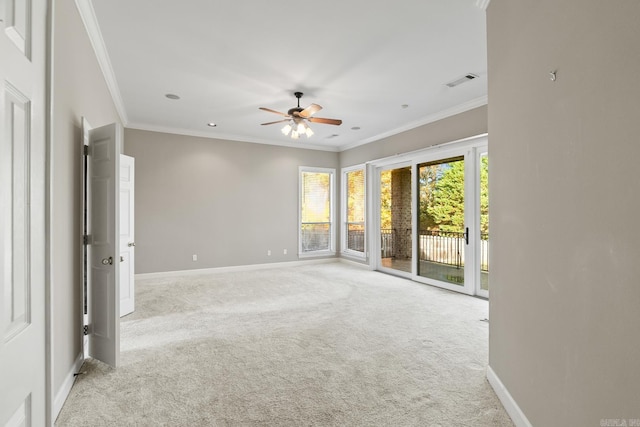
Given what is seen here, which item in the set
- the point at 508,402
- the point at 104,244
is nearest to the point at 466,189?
the point at 508,402

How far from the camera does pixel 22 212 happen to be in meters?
0.90

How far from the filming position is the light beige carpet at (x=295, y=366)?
2.00 meters

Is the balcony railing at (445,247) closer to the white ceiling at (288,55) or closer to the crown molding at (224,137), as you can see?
the white ceiling at (288,55)

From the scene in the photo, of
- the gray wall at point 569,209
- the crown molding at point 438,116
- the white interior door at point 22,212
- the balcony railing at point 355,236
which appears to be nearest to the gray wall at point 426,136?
the crown molding at point 438,116

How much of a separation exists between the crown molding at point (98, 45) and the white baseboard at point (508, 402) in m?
4.12

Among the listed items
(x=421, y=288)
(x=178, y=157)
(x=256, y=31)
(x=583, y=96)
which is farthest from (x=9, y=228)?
(x=178, y=157)

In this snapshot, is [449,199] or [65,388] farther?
[449,199]

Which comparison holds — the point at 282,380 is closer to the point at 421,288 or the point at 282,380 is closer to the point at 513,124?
the point at 513,124

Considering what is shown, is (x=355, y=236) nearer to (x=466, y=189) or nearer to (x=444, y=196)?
(x=444, y=196)

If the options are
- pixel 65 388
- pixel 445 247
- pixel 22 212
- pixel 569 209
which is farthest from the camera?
pixel 445 247

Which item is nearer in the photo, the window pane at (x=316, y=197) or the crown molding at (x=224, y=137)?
the crown molding at (x=224, y=137)

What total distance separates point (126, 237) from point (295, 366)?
2.83 m

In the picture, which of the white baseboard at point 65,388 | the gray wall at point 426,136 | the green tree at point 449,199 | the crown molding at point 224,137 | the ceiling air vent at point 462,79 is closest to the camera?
the white baseboard at point 65,388

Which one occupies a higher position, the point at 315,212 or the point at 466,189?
the point at 466,189
